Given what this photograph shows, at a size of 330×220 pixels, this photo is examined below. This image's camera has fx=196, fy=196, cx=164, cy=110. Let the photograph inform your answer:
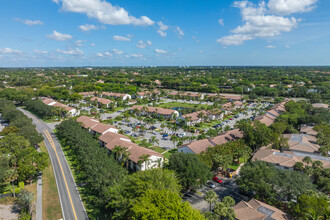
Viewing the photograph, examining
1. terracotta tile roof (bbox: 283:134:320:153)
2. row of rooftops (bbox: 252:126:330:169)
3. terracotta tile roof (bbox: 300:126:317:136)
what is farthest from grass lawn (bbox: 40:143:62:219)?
terracotta tile roof (bbox: 300:126:317:136)

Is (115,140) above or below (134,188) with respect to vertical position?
below

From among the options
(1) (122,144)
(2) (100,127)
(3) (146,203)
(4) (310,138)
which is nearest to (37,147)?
(2) (100,127)

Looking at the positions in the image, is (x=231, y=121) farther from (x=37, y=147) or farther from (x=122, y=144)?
(x=37, y=147)

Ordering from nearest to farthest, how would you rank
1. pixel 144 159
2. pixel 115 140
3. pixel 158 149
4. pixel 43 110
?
1. pixel 144 159
2. pixel 115 140
3. pixel 158 149
4. pixel 43 110

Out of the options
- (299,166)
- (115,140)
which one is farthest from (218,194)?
(115,140)

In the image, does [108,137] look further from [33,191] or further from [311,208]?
[311,208]

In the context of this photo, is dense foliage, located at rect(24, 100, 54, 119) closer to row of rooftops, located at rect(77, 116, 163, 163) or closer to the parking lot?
row of rooftops, located at rect(77, 116, 163, 163)
